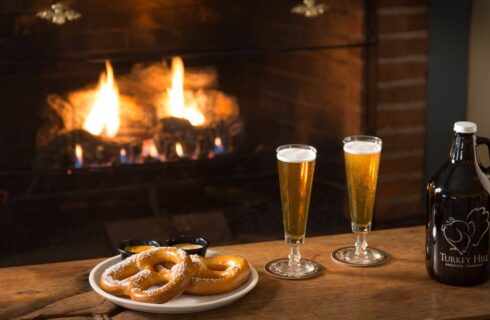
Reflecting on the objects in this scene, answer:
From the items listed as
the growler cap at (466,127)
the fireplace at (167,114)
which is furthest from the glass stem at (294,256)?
the fireplace at (167,114)

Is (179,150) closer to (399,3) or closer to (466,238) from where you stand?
(399,3)

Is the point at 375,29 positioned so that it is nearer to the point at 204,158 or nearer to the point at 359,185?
the point at 204,158

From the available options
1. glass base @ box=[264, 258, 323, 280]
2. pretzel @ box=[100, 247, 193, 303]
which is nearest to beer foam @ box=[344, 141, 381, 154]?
glass base @ box=[264, 258, 323, 280]

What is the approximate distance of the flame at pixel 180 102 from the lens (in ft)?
9.58

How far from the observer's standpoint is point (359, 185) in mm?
1694

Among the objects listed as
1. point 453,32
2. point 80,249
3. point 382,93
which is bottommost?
point 80,249

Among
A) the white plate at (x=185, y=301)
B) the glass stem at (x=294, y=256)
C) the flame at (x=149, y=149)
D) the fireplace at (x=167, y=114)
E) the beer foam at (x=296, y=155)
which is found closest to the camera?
the white plate at (x=185, y=301)

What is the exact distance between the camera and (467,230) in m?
1.58

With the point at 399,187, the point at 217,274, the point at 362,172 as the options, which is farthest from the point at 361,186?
the point at 399,187

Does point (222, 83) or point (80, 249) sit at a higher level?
point (222, 83)

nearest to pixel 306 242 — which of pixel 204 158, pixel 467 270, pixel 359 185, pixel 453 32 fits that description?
pixel 359 185

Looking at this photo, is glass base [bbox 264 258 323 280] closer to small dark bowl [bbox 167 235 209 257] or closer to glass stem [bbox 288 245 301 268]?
glass stem [bbox 288 245 301 268]

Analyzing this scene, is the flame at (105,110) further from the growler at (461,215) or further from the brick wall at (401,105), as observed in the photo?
the growler at (461,215)

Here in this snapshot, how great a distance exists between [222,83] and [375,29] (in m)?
0.53
